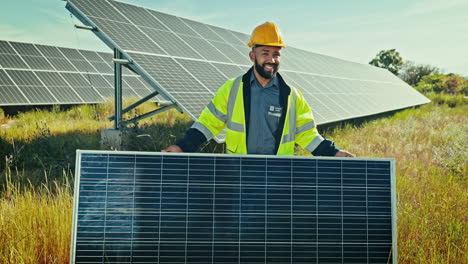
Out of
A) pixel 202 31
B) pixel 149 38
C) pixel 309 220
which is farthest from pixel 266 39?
pixel 202 31

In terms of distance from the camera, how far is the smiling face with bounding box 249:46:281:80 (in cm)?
409

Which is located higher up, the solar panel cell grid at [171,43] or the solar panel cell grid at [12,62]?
the solar panel cell grid at [12,62]

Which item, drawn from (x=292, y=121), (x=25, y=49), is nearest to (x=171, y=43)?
(x=292, y=121)

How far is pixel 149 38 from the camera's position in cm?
962

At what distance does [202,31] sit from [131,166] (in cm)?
1060

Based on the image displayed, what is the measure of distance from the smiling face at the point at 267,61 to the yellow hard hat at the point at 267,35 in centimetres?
8

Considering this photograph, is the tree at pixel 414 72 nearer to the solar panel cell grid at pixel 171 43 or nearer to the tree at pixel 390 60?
the tree at pixel 390 60

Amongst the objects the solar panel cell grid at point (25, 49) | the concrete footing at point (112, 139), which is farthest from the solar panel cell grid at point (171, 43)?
the solar panel cell grid at point (25, 49)

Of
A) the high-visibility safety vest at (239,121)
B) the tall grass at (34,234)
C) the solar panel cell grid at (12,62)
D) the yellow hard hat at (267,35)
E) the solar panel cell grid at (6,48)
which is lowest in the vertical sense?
the tall grass at (34,234)

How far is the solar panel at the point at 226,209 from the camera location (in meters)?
3.29

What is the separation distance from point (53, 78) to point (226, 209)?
16.1 m

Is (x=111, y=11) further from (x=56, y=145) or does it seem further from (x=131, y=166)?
(x=131, y=166)

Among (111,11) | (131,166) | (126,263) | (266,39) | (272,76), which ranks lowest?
(126,263)

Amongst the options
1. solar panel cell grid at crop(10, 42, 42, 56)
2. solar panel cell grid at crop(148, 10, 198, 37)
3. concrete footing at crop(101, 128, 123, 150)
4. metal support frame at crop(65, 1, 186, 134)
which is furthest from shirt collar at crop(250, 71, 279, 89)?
solar panel cell grid at crop(10, 42, 42, 56)
